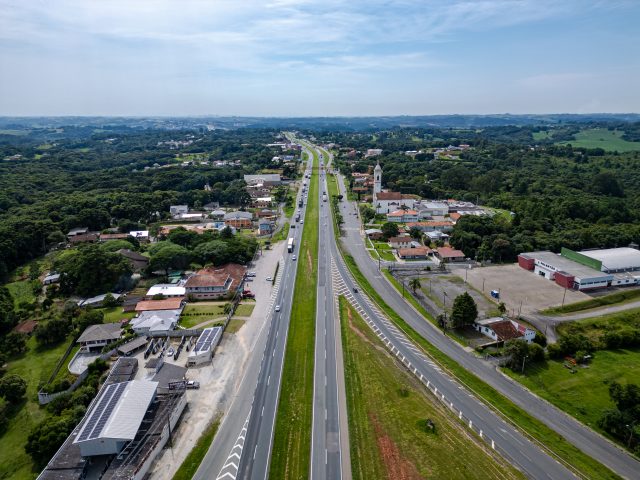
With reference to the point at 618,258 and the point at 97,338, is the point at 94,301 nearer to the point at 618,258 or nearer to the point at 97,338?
the point at 97,338

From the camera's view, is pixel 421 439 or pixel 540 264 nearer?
pixel 421 439

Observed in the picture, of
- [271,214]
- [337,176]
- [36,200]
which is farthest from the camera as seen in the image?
[337,176]

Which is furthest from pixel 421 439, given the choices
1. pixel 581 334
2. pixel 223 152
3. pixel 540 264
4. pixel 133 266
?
pixel 223 152

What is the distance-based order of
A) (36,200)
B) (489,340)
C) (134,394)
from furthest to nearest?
(36,200) < (489,340) < (134,394)

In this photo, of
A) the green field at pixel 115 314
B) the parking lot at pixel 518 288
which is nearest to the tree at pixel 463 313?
the parking lot at pixel 518 288

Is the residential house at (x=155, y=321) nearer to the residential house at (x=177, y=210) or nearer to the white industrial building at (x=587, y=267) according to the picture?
the residential house at (x=177, y=210)

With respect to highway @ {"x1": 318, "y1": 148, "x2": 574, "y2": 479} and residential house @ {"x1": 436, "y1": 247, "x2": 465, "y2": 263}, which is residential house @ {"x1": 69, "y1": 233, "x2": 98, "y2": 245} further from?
residential house @ {"x1": 436, "y1": 247, "x2": 465, "y2": 263}

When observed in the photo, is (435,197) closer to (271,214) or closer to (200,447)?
(271,214)

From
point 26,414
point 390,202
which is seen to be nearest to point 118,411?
point 26,414
